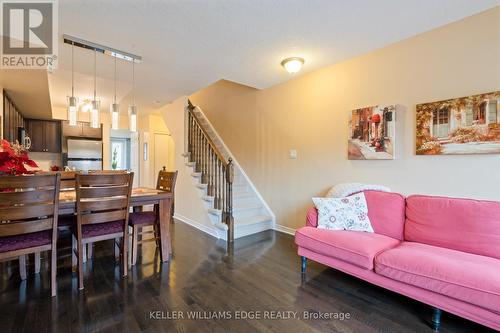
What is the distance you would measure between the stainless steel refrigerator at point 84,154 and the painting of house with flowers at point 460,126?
6.28 m

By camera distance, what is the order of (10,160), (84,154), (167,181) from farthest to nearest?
(84,154) < (167,181) < (10,160)

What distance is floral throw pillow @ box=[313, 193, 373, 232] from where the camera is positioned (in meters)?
2.43

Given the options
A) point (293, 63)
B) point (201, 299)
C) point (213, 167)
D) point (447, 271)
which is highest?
point (293, 63)

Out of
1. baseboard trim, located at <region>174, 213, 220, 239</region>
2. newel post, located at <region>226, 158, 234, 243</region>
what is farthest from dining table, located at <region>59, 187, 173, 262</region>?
baseboard trim, located at <region>174, 213, 220, 239</region>

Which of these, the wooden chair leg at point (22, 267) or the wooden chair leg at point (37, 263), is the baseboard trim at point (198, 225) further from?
the wooden chair leg at point (22, 267)

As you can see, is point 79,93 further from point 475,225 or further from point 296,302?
point 475,225

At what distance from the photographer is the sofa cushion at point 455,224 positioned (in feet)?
6.15

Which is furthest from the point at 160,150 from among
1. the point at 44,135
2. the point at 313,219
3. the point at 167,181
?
the point at 313,219

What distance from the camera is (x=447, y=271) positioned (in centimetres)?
159

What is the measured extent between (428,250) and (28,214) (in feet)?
10.6

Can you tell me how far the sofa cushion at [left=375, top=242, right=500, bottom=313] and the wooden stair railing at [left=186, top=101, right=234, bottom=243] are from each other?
206cm

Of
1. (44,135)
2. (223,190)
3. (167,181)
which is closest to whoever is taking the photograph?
(167,181)

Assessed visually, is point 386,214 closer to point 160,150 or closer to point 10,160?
point 10,160

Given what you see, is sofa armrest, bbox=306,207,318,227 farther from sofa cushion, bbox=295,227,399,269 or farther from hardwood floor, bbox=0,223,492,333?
hardwood floor, bbox=0,223,492,333
